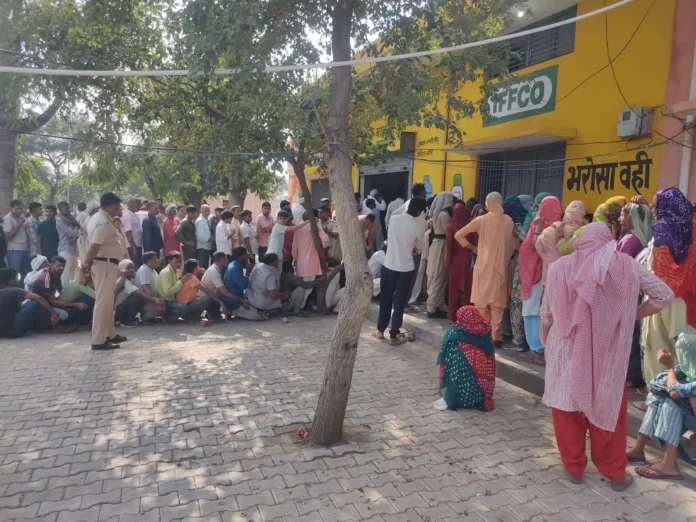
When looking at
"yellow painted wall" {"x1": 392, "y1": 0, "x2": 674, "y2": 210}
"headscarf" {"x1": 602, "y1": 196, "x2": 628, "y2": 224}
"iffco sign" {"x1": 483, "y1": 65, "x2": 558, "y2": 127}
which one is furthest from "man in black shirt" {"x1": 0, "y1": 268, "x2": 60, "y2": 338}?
"yellow painted wall" {"x1": 392, "y1": 0, "x2": 674, "y2": 210}

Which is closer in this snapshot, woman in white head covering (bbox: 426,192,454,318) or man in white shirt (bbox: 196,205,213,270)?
woman in white head covering (bbox: 426,192,454,318)

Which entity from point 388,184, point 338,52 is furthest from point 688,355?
point 388,184

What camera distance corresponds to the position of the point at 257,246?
10156 mm

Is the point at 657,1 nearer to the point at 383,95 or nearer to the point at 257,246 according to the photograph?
the point at 383,95

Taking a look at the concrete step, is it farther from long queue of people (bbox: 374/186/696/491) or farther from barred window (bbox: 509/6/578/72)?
barred window (bbox: 509/6/578/72)

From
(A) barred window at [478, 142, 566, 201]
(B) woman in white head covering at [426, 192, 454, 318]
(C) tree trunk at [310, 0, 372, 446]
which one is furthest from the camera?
(A) barred window at [478, 142, 566, 201]

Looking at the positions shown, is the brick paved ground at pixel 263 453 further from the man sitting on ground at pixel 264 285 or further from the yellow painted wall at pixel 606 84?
the yellow painted wall at pixel 606 84

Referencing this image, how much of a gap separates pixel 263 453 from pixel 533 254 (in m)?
3.25

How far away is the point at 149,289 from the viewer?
7.14 meters

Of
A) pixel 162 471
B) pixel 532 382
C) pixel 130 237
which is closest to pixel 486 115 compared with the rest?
pixel 532 382

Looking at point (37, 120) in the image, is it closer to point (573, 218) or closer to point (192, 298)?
point (192, 298)

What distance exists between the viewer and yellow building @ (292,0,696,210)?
629cm

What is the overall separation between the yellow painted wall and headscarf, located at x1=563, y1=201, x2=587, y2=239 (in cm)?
239

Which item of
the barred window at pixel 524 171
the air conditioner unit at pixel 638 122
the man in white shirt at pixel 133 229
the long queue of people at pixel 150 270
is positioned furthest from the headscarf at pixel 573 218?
the man in white shirt at pixel 133 229
